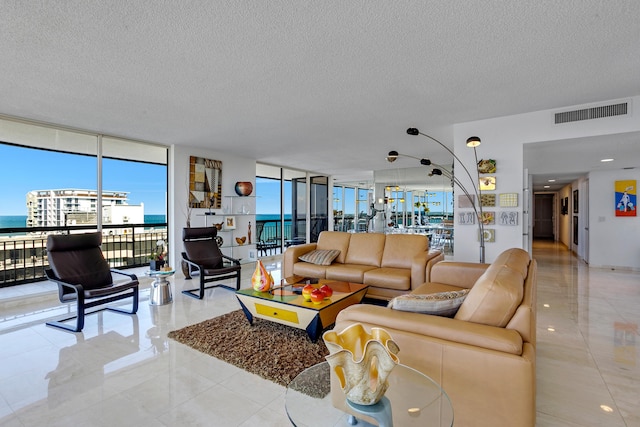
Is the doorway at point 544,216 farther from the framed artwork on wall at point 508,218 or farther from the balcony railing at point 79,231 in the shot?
the balcony railing at point 79,231

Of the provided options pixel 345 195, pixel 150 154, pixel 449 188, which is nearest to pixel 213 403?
pixel 150 154

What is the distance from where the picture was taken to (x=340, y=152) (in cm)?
659

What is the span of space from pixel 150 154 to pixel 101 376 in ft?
17.1

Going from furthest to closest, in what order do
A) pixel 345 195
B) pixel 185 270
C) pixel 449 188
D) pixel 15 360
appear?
1. pixel 345 195
2. pixel 449 188
3. pixel 185 270
4. pixel 15 360

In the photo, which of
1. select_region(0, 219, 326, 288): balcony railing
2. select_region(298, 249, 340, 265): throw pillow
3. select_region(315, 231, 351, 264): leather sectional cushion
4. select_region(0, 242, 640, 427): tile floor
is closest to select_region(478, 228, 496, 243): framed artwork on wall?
select_region(0, 242, 640, 427): tile floor

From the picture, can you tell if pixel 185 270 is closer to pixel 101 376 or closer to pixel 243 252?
pixel 243 252

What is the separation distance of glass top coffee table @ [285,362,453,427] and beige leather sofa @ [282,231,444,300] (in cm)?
241

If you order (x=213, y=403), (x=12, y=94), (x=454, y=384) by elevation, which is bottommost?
(x=213, y=403)

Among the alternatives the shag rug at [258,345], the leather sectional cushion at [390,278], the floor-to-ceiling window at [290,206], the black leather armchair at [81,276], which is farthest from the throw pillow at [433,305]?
the floor-to-ceiling window at [290,206]

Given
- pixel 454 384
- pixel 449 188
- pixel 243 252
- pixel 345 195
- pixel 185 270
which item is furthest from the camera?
pixel 345 195

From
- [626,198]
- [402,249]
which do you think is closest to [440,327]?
[402,249]

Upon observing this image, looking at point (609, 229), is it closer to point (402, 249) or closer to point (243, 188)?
point (402, 249)

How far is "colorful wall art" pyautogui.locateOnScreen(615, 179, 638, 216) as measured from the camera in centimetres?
655

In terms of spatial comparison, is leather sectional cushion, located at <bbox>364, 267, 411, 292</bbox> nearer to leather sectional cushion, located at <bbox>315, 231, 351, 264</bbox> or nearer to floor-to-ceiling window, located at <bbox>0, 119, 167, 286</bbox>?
leather sectional cushion, located at <bbox>315, 231, 351, 264</bbox>
